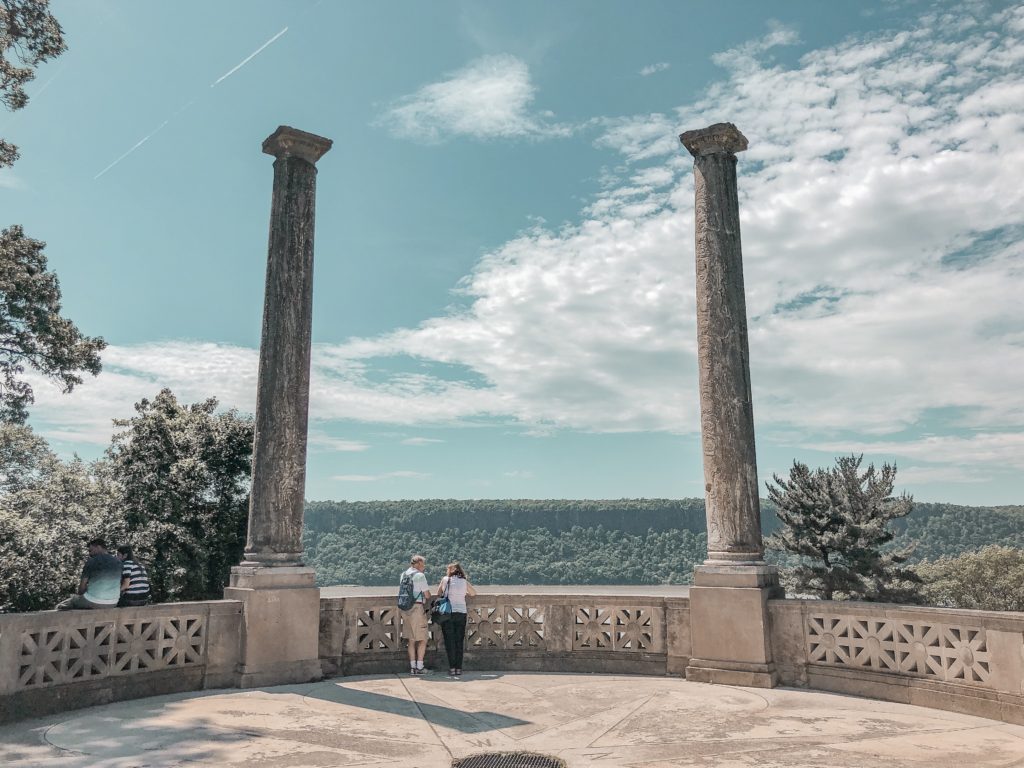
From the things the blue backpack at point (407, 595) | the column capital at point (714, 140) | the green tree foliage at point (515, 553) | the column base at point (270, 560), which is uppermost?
the column capital at point (714, 140)

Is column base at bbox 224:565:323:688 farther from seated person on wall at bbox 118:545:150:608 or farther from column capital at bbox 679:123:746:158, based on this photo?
column capital at bbox 679:123:746:158

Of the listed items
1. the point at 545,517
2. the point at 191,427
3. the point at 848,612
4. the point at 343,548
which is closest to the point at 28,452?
the point at 191,427

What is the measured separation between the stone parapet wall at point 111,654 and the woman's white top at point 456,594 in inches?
115

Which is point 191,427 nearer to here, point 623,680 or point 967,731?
point 623,680

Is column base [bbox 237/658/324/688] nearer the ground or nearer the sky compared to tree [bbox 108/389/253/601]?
nearer the ground

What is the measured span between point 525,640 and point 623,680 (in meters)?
1.76

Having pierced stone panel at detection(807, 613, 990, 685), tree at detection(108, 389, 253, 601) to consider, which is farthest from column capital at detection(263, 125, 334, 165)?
tree at detection(108, 389, 253, 601)

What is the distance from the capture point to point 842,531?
34.0 m

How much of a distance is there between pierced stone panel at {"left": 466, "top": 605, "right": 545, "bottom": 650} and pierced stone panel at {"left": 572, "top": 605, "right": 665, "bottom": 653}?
63 cm

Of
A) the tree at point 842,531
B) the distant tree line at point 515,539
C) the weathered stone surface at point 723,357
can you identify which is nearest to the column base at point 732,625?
the weathered stone surface at point 723,357

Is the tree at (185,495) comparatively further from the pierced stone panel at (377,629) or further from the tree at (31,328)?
the pierced stone panel at (377,629)

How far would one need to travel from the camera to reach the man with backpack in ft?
36.6

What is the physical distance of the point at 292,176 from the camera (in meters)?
12.1

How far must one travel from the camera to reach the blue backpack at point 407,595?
36.7ft
